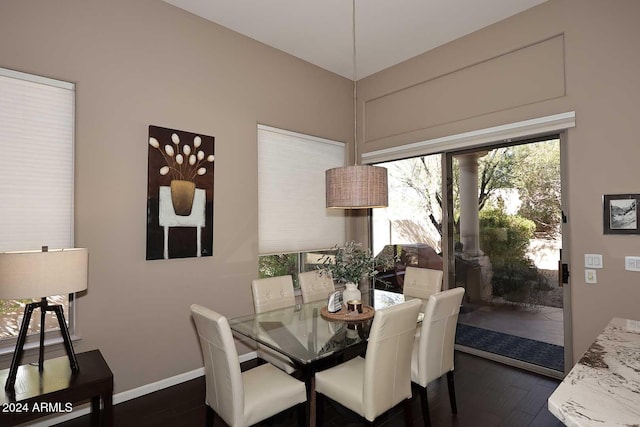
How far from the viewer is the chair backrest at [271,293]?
299 centimetres

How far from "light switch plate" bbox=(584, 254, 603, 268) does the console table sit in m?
3.68

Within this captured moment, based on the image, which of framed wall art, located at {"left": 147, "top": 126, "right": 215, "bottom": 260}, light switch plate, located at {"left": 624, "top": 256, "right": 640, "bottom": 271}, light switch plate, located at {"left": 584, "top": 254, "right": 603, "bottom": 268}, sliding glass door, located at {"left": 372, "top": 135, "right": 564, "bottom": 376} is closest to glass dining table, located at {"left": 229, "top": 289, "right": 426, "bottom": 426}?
framed wall art, located at {"left": 147, "top": 126, "right": 215, "bottom": 260}

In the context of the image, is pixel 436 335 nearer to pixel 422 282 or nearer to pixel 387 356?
Result: pixel 387 356

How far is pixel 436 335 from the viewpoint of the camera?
2.38 m

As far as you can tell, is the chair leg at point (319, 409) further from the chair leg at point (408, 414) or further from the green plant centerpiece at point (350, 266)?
the green plant centerpiece at point (350, 266)

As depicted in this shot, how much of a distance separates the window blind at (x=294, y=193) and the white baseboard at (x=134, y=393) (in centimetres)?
135

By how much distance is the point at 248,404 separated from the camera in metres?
1.91

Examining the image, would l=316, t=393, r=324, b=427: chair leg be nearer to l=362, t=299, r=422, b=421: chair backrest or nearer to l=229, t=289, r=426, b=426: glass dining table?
l=229, t=289, r=426, b=426: glass dining table

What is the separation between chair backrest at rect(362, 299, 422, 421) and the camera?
1.91 meters

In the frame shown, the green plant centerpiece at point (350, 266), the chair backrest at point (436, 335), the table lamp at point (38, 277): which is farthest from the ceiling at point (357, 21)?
the chair backrest at point (436, 335)

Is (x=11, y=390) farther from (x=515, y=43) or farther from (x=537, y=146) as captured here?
(x=515, y=43)

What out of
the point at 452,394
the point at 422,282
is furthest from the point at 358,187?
the point at 452,394

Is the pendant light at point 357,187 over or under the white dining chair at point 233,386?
over

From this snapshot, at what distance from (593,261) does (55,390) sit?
155 inches
